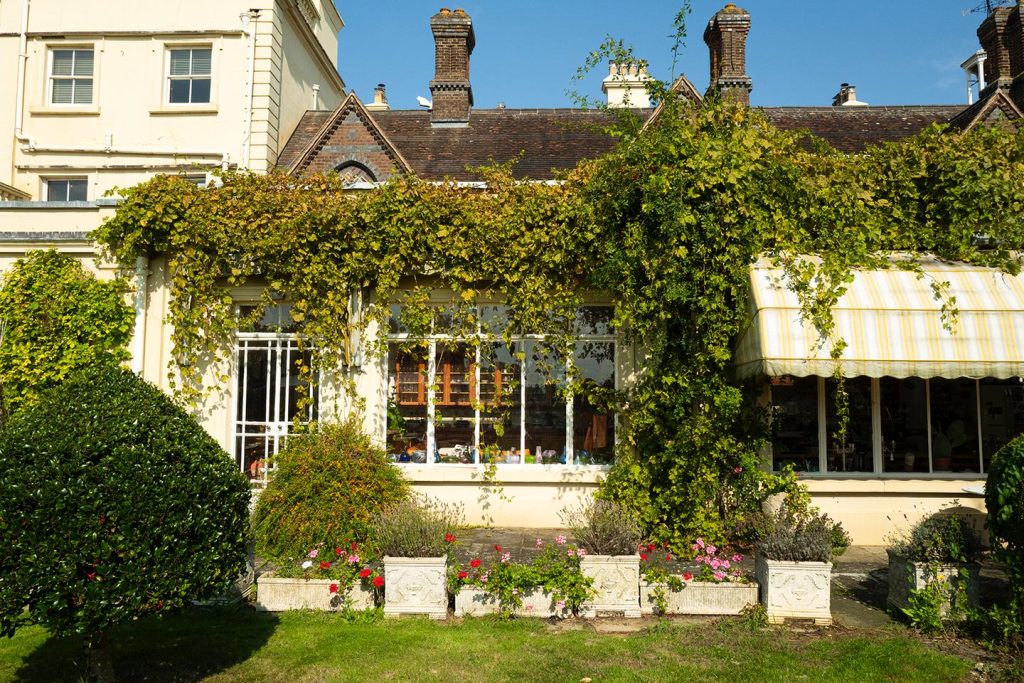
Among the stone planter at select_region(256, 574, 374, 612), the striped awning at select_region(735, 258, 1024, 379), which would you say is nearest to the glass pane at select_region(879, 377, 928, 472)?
the striped awning at select_region(735, 258, 1024, 379)

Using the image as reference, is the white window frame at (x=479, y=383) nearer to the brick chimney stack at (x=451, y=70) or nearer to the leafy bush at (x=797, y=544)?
the leafy bush at (x=797, y=544)

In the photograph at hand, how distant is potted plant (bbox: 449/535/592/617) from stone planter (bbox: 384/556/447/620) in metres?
0.22

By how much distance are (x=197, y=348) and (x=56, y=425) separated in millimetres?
5604

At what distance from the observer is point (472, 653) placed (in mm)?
6004

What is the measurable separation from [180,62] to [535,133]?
9.42m

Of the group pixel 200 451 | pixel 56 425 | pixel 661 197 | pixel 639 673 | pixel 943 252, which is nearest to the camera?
pixel 56 425

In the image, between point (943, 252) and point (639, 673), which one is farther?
point (943, 252)

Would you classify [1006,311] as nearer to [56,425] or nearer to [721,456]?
[721,456]

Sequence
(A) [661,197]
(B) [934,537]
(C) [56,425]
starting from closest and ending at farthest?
(C) [56,425], (B) [934,537], (A) [661,197]

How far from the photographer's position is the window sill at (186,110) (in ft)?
57.4

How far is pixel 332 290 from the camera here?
9.82 meters

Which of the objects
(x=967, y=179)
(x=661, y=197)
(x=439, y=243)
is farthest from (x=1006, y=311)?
(x=439, y=243)

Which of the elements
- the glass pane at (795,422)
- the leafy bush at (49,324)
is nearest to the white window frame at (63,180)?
the leafy bush at (49,324)

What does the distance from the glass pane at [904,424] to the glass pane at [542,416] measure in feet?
15.2
